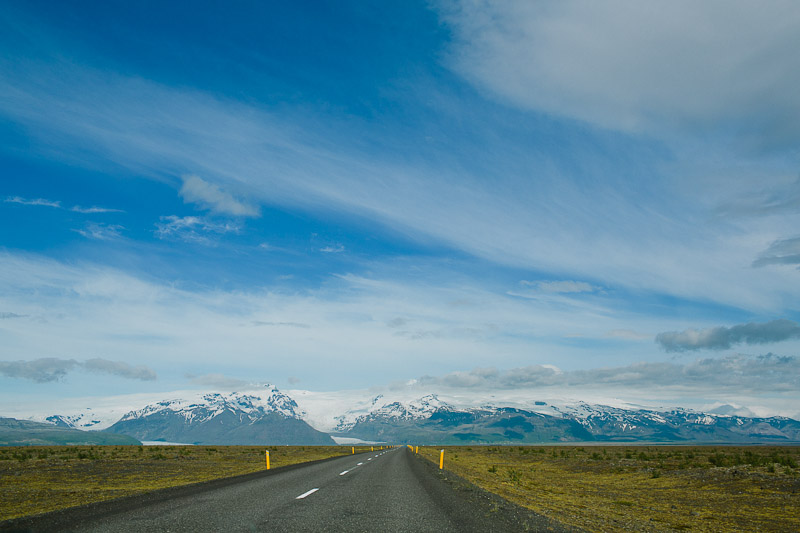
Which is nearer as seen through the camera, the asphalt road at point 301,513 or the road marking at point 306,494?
the asphalt road at point 301,513

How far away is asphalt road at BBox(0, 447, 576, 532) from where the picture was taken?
10414mm

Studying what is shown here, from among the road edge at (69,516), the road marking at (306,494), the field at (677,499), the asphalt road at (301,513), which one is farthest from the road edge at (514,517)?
the road edge at (69,516)

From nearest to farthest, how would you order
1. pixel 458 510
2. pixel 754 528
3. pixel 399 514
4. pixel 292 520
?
1. pixel 292 520
2. pixel 399 514
3. pixel 458 510
4. pixel 754 528

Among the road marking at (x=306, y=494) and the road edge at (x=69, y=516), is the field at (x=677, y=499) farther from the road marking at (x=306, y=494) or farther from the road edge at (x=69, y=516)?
the road edge at (x=69, y=516)

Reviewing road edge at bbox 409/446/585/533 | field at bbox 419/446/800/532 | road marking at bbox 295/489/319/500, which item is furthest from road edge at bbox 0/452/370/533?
field at bbox 419/446/800/532

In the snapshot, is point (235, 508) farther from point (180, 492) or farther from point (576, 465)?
point (576, 465)

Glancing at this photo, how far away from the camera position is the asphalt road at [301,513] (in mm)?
10414

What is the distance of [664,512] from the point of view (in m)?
18.8

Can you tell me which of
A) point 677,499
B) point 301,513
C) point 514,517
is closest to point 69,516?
point 301,513

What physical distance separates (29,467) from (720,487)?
42.6 metres

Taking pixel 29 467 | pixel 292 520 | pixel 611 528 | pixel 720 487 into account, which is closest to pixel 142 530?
pixel 292 520

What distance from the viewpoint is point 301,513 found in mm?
11906

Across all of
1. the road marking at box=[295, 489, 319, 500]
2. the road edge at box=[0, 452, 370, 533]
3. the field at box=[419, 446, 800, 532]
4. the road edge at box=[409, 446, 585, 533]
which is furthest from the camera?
the field at box=[419, 446, 800, 532]

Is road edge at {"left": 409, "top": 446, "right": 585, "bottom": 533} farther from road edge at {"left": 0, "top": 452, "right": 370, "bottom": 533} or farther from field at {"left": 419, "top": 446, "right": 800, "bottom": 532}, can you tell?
road edge at {"left": 0, "top": 452, "right": 370, "bottom": 533}
